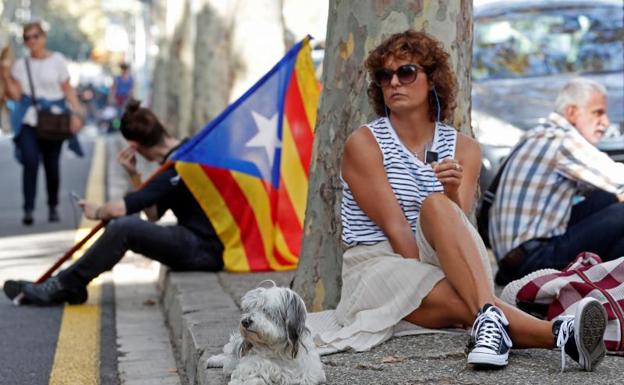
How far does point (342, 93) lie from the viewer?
6.52 m

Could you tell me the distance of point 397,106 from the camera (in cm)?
587

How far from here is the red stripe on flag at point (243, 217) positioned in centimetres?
841

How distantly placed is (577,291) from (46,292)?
137 inches

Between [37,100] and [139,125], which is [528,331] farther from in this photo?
[37,100]

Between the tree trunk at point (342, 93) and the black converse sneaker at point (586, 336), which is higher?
the tree trunk at point (342, 93)

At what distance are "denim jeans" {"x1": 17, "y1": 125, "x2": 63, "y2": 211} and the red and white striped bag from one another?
7.75 meters

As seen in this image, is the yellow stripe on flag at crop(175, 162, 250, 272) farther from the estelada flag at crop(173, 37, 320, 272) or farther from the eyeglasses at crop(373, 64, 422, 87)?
the eyeglasses at crop(373, 64, 422, 87)

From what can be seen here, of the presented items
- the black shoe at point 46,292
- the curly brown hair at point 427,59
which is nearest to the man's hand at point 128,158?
the black shoe at point 46,292

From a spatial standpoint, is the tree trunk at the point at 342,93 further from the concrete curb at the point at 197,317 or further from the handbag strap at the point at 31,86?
the handbag strap at the point at 31,86

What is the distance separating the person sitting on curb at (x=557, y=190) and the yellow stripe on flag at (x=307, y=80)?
154cm

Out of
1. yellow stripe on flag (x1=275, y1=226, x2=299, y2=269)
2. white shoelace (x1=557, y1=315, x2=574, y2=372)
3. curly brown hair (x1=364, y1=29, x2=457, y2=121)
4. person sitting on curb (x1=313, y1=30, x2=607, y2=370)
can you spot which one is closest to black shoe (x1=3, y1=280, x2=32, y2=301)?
yellow stripe on flag (x1=275, y1=226, x2=299, y2=269)

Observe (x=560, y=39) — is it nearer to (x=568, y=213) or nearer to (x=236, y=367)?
(x=568, y=213)

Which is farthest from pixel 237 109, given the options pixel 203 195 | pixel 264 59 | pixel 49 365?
pixel 264 59

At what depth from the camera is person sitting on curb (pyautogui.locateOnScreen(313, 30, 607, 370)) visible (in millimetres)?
5406
